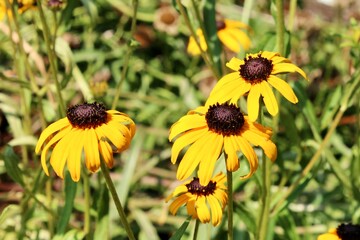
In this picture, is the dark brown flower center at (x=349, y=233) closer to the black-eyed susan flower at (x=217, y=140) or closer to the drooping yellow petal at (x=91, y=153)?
the black-eyed susan flower at (x=217, y=140)

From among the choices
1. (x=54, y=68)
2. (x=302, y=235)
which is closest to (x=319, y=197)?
(x=302, y=235)

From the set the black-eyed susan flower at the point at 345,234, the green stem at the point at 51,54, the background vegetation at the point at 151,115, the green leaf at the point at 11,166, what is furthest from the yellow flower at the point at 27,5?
the black-eyed susan flower at the point at 345,234

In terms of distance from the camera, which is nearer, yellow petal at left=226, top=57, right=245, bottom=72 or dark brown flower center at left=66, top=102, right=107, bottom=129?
dark brown flower center at left=66, top=102, right=107, bottom=129

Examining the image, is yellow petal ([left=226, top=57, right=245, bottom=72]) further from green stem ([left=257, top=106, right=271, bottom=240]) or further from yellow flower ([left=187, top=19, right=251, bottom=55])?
yellow flower ([left=187, top=19, right=251, bottom=55])

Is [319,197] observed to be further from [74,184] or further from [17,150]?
[17,150]

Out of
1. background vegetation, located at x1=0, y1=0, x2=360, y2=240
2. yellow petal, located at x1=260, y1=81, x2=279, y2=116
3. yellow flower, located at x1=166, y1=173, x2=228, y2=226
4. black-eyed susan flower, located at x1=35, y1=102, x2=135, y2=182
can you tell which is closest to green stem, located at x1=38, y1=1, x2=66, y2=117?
background vegetation, located at x1=0, y1=0, x2=360, y2=240
